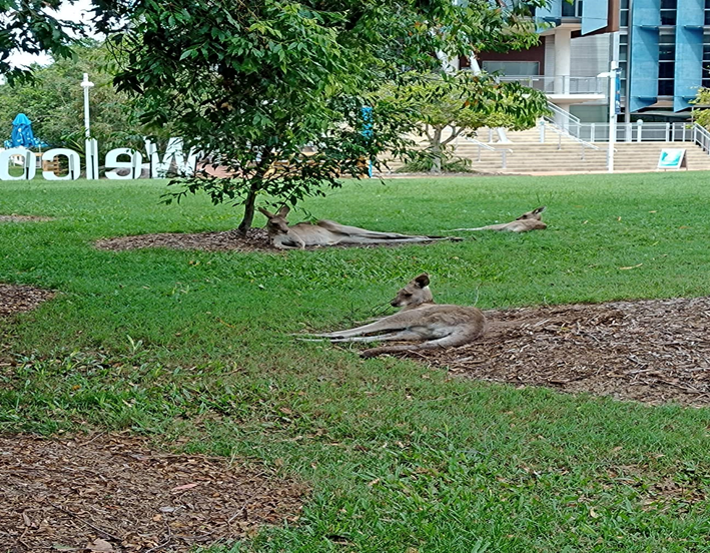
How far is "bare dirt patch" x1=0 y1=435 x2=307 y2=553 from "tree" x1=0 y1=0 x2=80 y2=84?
2.77m

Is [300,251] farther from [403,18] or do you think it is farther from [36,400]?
[36,400]

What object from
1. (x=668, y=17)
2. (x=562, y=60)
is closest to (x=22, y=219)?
(x=562, y=60)

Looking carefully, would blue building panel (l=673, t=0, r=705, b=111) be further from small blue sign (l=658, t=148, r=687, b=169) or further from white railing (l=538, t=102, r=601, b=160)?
small blue sign (l=658, t=148, r=687, b=169)

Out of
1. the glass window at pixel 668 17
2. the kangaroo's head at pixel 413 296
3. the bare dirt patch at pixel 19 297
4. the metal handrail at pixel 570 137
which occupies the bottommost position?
the bare dirt patch at pixel 19 297

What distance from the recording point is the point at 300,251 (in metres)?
12.6

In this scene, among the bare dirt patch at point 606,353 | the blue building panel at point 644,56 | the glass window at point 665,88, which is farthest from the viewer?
the glass window at point 665,88

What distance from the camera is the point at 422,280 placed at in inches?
313

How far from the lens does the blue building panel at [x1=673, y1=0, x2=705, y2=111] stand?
192ft

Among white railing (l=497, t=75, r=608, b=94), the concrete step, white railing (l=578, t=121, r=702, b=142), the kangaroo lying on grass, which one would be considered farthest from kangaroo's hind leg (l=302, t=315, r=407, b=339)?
white railing (l=497, t=75, r=608, b=94)

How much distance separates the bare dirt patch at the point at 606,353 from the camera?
6.36m

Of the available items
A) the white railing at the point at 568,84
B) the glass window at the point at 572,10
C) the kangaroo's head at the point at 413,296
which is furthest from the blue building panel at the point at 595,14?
the kangaroo's head at the point at 413,296

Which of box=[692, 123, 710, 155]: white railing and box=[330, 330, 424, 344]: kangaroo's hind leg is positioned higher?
box=[692, 123, 710, 155]: white railing

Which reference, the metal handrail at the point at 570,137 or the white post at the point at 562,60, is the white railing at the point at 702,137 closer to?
the metal handrail at the point at 570,137

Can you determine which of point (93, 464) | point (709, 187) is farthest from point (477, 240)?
point (709, 187)
